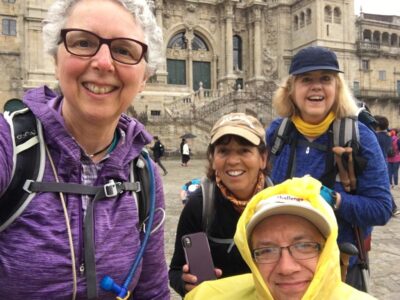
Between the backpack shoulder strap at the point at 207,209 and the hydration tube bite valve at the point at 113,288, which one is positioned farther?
the backpack shoulder strap at the point at 207,209

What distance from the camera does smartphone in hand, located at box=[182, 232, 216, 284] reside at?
2568mm

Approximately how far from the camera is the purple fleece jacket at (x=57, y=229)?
1643 mm

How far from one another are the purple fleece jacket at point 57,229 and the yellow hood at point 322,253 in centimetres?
51

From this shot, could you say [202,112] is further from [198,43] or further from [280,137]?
[280,137]

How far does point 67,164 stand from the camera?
1772mm

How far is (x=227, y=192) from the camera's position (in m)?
2.98

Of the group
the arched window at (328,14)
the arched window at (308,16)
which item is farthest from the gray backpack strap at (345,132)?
the arched window at (328,14)

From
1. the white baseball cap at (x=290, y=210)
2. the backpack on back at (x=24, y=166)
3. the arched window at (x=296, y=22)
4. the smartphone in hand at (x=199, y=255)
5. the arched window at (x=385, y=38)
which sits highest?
the arched window at (x=296, y=22)

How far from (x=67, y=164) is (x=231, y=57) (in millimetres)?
37931

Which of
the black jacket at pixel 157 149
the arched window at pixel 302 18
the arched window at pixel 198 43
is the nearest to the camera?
the black jacket at pixel 157 149

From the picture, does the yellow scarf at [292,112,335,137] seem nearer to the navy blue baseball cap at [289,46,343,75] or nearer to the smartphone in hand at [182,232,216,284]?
the navy blue baseball cap at [289,46,343,75]

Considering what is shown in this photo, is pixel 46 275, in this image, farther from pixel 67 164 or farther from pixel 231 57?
pixel 231 57

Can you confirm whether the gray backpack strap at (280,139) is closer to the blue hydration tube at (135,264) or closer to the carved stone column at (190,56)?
the blue hydration tube at (135,264)

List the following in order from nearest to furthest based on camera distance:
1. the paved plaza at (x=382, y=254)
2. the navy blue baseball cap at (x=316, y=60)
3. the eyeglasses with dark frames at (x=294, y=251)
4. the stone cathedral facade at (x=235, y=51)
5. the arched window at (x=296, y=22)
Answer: the eyeglasses with dark frames at (x=294, y=251), the navy blue baseball cap at (x=316, y=60), the paved plaza at (x=382, y=254), the stone cathedral facade at (x=235, y=51), the arched window at (x=296, y=22)
